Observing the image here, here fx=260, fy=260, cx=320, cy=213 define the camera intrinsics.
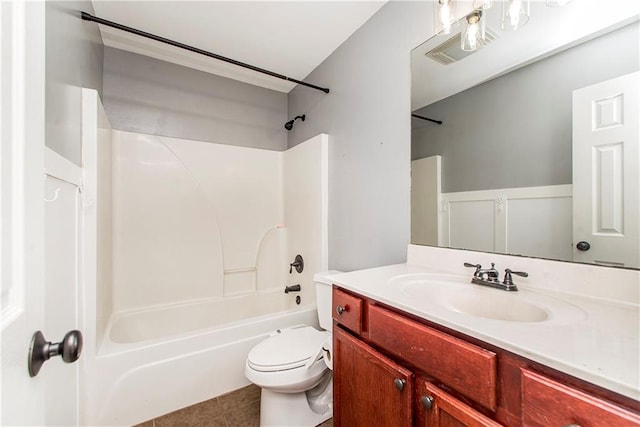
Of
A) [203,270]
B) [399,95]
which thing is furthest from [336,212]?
[203,270]

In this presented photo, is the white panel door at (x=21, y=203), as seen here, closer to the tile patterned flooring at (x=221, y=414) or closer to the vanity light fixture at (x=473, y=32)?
the tile patterned flooring at (x=221, y=414)

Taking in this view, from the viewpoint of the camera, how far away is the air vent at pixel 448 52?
4.27 ft

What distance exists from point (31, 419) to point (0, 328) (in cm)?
22

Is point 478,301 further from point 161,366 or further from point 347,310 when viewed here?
point 161,366

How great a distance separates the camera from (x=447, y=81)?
1385 millimetres

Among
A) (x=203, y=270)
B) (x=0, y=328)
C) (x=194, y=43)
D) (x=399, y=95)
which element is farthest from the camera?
(x=203, y=270)

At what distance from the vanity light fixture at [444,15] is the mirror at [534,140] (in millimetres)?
42

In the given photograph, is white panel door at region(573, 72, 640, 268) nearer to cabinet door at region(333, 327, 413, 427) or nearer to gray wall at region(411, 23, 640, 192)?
gray wall at region(411, 23, 640, 192)

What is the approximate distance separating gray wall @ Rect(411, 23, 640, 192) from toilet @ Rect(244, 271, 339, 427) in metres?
1.02

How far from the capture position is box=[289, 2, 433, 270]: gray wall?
152cm

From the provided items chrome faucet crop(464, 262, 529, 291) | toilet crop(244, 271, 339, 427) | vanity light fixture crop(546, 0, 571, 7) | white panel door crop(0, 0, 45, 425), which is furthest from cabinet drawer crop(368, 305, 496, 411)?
vanity light fixture crop(546, 0, 571, 7)

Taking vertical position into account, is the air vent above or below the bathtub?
above

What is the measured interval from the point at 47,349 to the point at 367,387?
91cm

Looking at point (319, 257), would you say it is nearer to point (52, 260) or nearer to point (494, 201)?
point (494, 201)
